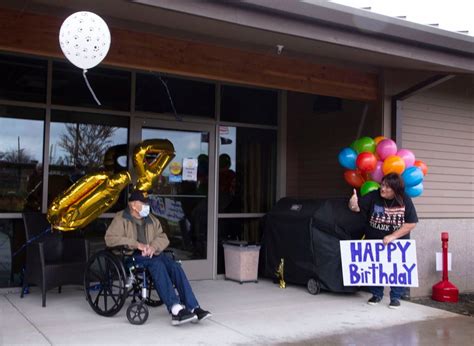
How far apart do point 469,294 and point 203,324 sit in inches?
161

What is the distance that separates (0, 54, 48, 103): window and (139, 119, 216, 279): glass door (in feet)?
4.23

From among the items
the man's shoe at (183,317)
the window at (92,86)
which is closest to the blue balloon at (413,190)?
the man's shoe at (183,317)

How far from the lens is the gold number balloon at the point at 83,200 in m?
5.32

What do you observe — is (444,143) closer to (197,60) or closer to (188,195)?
(188,195)

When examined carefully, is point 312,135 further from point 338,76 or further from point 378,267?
point 378,267

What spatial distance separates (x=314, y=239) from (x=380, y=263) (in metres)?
0.78

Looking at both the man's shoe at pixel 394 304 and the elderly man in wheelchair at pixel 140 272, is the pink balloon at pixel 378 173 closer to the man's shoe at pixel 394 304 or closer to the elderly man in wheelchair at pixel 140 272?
the man's shoe at pixel 394 304

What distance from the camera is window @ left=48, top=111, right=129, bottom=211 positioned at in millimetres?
6160

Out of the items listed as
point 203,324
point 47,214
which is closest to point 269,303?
point 203,324

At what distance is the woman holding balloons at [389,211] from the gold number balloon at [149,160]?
2108 mm

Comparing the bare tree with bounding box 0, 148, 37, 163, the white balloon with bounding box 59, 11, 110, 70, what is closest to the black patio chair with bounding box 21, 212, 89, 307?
the bare tree with bounding box 0, 148, 37, 163

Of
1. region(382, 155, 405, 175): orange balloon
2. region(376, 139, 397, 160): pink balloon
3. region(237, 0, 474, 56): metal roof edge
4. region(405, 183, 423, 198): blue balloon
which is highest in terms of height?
region(237, 0, 474, 56): metal roof edge

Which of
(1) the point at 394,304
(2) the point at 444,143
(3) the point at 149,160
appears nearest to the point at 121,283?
(3) the point at 149,160

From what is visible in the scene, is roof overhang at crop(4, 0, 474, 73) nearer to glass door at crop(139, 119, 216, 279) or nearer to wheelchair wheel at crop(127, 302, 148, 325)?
glass door at crop(139, 119, 216, 279)
